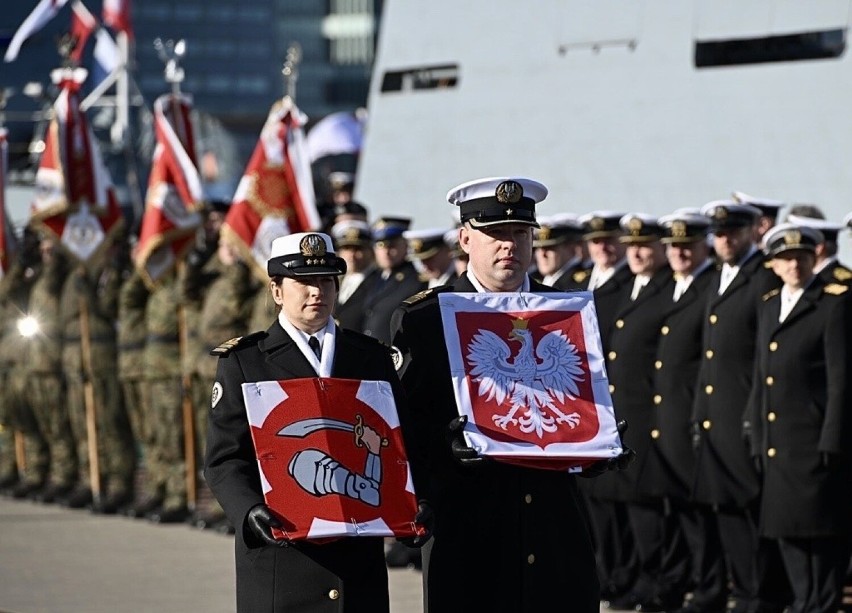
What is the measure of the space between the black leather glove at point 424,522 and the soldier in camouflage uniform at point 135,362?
7886 millimetres

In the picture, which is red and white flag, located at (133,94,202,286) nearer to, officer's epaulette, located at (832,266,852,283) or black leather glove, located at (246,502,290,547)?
officer's epaulette, located at (832,266,852,283)

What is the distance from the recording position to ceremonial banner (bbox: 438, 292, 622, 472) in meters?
4.80

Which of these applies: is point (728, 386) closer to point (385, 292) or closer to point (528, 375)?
point (385, 292)

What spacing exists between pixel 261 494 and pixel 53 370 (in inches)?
361

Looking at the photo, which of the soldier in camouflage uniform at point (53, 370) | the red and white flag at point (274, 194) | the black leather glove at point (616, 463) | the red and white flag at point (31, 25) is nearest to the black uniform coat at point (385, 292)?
the red and white flag at point (274, 194)

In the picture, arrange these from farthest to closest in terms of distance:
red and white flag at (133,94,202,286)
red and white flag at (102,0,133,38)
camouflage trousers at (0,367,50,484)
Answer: red and white flag at (102,0,133,38), camouflage trousers at (0,367,50,484), red and white flag at (133,94,202,286)

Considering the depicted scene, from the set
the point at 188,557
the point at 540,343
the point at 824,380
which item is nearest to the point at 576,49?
the point at 188,557

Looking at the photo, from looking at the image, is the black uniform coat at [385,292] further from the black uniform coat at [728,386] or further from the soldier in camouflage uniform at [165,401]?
the soldier in camouflage uniform at [165,401]

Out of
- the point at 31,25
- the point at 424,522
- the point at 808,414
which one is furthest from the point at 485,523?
the point at 31,25

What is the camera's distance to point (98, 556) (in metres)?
10.6

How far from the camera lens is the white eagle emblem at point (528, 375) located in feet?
16.0

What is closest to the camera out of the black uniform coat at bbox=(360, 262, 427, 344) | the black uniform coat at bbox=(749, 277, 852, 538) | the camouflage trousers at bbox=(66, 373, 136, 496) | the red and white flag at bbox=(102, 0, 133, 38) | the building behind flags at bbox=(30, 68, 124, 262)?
the black uniform coat at bbox=(749, 277, 852, 538)

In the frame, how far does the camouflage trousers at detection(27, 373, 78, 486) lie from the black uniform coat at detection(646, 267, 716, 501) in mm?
6174

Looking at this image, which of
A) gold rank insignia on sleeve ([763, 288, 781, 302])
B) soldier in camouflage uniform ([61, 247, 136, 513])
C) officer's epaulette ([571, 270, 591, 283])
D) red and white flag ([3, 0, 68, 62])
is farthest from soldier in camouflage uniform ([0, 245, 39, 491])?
gold rank insignia on sleeve ([763, 288, 781, 302])
